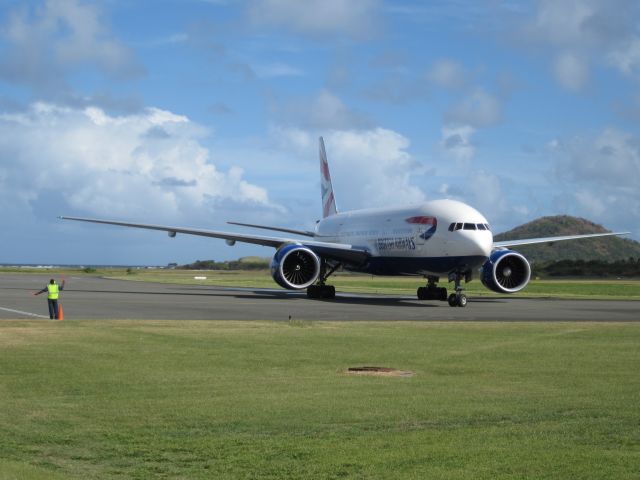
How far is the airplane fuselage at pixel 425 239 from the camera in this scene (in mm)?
36219

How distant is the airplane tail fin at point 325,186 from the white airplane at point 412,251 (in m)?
8.83

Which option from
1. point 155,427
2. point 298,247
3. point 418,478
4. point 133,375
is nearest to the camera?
point 418,478

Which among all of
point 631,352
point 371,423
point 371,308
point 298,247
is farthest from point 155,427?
point 298,247

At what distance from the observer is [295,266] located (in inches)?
1587

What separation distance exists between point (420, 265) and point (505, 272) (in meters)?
4.19

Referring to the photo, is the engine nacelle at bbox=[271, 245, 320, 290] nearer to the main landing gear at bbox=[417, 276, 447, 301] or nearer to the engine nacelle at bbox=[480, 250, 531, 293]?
the main landing gear at bbox=[417, 276, 447, 301]

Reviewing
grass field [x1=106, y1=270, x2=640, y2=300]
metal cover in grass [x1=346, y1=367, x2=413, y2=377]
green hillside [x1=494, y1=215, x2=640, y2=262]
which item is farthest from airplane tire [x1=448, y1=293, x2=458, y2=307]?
green hillside [x1=494, y1=215, x2=640, y2=262]

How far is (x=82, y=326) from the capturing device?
21594 mm

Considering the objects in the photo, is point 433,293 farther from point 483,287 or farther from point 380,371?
point 380,371

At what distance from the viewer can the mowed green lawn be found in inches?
319

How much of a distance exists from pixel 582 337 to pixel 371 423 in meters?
11.6

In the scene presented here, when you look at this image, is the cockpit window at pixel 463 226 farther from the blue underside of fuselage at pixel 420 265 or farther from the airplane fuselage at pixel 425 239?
the blue underside of fuselage at pixel 420 265

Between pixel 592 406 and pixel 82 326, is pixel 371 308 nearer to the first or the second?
pixel 82 326

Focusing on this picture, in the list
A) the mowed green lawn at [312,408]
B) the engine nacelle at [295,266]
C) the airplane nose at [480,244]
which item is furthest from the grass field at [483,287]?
the mowed green lawn at [312,408]
